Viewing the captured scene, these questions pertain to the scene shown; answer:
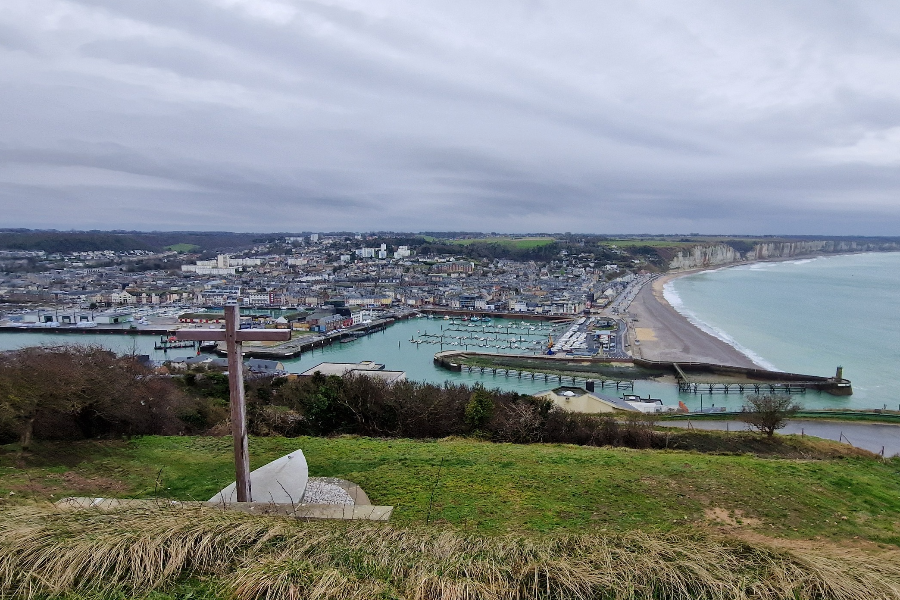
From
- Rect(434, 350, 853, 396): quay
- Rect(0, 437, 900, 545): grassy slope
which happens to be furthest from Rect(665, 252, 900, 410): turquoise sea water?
Rect(0, 437, 900, 545): grassy slope

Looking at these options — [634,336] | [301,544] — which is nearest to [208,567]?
[301,544]

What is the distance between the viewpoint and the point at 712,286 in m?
55.3

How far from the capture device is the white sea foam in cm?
2344

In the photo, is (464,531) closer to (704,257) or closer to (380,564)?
(380,564)

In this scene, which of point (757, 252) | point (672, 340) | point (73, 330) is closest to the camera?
point (672, 340)

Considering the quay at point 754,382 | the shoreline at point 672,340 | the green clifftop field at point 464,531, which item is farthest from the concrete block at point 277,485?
the shoreline at point 672,340

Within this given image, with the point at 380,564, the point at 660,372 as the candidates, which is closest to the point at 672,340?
the point at 660,372

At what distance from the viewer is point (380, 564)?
284cm

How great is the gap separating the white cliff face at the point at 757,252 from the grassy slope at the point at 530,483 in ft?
264

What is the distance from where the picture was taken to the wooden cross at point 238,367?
12.6 ft

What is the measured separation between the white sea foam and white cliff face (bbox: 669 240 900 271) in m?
38.7

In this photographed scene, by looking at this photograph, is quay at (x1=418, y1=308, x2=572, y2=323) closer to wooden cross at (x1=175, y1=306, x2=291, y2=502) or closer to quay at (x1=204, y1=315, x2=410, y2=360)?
quay at (x1=204, y1=315, x2=410, y2=360)

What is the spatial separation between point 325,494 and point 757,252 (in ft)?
394

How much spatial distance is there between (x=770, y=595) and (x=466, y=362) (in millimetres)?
23129
